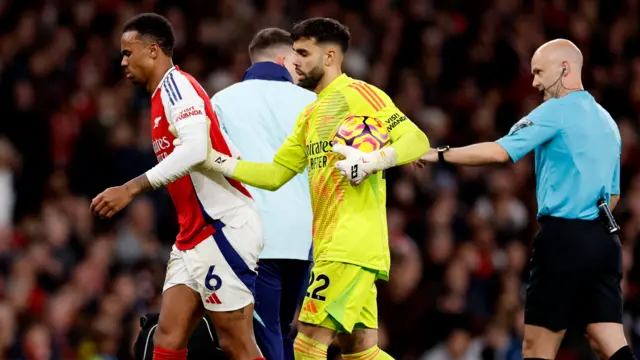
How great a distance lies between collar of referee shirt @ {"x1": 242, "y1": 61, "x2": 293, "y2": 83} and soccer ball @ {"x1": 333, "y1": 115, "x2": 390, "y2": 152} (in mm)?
1355

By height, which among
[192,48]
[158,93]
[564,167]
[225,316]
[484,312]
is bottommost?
[484,312]

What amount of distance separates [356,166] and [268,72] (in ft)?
5.56

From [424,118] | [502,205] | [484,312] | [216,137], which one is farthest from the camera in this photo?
[424,118]

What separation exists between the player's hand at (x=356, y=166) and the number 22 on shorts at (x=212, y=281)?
88 centimetres

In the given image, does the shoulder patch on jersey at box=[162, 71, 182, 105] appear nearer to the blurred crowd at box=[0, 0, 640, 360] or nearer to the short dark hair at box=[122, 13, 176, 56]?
the short dark hair at box=[122, 13, 176, 56]

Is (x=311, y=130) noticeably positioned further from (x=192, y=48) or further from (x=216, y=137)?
(x=192, y=48)

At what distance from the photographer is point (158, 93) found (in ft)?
20.6

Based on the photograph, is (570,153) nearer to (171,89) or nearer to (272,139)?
(272,139)

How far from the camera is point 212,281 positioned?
613cm

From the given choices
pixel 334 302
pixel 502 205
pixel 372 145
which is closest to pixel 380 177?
pixel 372 145

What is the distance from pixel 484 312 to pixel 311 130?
5977 mm

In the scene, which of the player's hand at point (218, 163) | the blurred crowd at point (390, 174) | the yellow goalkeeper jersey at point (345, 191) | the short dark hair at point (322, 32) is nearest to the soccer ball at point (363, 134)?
the yellow goalkeeper jersey at point (345, 191)

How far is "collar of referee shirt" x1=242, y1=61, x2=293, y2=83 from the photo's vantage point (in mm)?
7285

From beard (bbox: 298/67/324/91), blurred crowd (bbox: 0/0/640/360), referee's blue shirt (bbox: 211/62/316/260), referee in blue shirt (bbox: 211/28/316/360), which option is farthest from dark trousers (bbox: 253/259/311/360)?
blurred crowd (bbox: 0/0/640/360)
